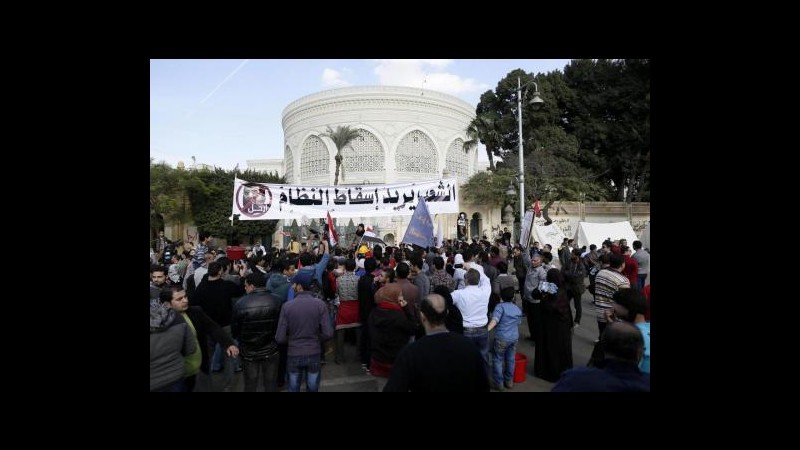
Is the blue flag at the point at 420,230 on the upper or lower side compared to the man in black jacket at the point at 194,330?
upper

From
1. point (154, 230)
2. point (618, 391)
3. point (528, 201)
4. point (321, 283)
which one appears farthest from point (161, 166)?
point (618, 391)

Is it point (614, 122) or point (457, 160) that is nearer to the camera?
point (614, 122)

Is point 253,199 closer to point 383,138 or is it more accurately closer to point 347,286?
point 347,286

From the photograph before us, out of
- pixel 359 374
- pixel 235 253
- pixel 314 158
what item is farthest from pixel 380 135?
pixel 359 374

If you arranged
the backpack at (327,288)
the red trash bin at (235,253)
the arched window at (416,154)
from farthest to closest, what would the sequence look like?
1. the arched window at (416,154)
2. the red trash bin at (235,253)
3. the backpack at (327,288)

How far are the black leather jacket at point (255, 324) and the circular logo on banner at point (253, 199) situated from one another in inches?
252

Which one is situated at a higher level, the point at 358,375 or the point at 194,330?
the point at 194,330

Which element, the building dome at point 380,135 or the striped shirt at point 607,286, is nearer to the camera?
the striped shirt at point 607,286

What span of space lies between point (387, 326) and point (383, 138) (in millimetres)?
30996

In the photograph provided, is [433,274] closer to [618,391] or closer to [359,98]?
[618,391]

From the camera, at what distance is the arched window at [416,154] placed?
34656mm

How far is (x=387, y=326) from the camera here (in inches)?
173

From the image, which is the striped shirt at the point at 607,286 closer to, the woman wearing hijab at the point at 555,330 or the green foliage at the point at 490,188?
the woman wearing hijab at the point at 555,330

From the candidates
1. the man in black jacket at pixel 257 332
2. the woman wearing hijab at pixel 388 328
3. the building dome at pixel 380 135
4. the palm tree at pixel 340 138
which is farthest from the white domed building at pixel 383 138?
the man in black jacket at pixel 257 332
